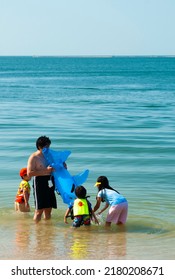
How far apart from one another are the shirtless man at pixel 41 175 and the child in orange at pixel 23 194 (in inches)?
27.6

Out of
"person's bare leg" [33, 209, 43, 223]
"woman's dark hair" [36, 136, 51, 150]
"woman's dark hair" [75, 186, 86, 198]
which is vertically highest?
"woman's dark hair" [36, 136, 51, 150]

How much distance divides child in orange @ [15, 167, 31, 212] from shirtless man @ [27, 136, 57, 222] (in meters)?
0.70

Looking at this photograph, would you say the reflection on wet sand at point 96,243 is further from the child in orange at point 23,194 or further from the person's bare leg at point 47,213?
the child in orange at point 23,194

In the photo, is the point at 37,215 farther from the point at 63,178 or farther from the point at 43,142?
the point at 43,142

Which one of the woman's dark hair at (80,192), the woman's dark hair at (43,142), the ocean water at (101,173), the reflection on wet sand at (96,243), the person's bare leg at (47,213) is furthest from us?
the person's bare leg at (47,213)

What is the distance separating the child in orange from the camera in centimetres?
1223

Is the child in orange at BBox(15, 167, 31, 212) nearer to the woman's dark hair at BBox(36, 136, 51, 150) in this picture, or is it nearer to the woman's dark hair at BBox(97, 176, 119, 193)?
the woman's dark hair at BBox(36, 136, 51, 150)

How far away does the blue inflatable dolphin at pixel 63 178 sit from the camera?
449 inches

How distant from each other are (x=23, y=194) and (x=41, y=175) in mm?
1144

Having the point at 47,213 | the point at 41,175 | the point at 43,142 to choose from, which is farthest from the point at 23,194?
the point at 43,142

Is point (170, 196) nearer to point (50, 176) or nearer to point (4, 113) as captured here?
point (50, 176)

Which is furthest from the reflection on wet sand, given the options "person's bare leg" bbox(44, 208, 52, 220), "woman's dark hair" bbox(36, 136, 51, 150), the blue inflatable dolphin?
"woman's dark hair" bbox(36, 136, 51, 150)

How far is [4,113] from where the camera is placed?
34.7m

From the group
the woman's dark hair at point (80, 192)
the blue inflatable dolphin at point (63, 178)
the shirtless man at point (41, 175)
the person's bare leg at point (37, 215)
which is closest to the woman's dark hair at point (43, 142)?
the shirtless man at point (41, 175)
